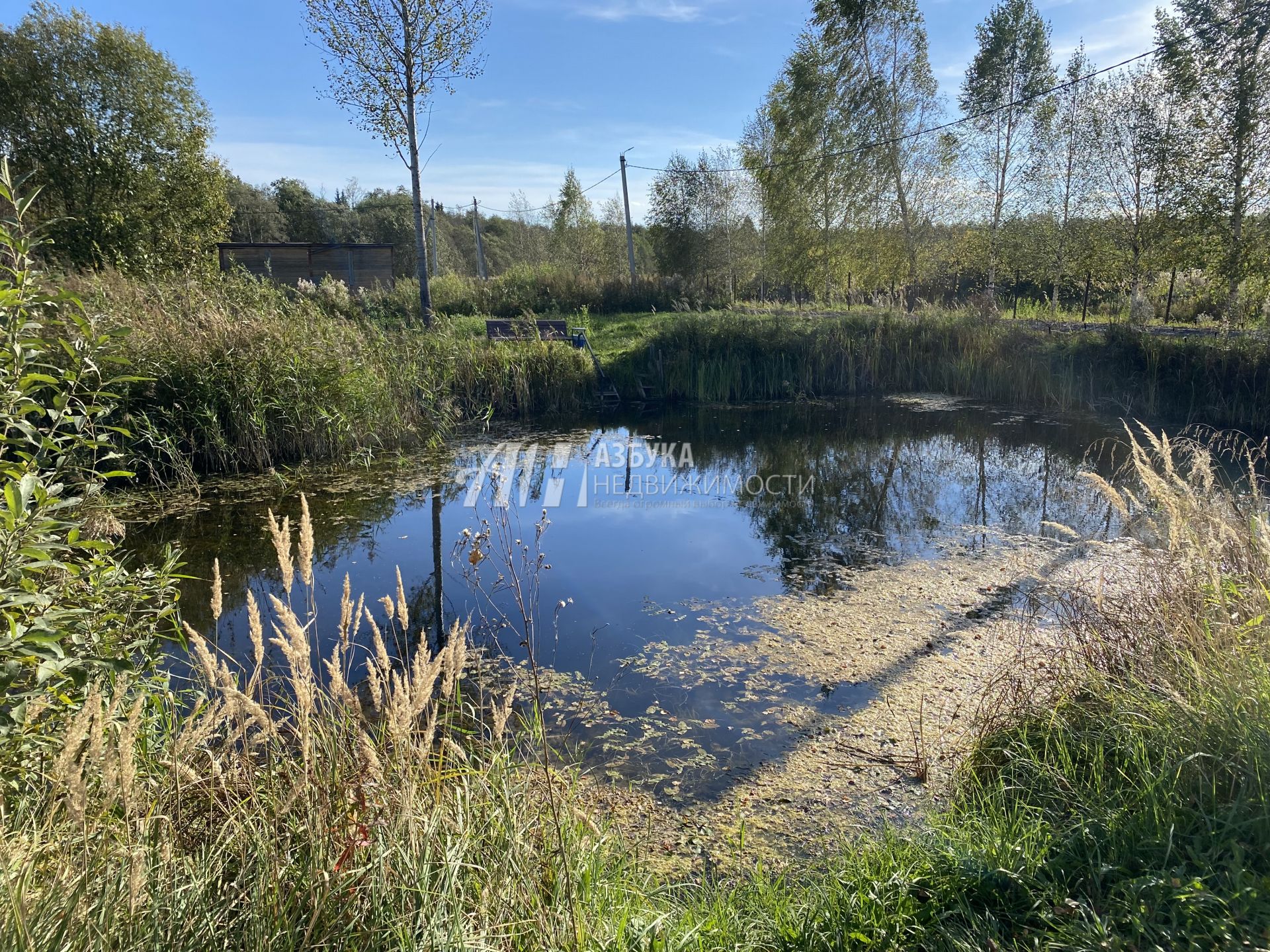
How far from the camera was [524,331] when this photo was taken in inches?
436

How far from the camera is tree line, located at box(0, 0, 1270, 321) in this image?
9734 millimetres

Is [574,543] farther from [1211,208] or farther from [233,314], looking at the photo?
[1211,208]

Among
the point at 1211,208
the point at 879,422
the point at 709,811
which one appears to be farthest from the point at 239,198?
the point at 709,811

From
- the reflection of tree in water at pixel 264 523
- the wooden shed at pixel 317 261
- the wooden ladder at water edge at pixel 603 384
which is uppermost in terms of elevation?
the wooden shed at pixel 317 261

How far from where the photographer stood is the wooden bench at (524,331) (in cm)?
1083

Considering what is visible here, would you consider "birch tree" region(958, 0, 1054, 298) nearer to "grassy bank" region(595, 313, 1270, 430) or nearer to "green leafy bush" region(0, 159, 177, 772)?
"grassy bank" region(595, 313, 1270, 430)

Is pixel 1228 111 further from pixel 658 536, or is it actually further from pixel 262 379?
pixel 262 379

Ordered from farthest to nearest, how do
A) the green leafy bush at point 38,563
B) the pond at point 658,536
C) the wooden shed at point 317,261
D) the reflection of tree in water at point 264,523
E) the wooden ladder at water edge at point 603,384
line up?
the wooden shed at point 317,261 → the wooden ladder at water edge at point 603,384 → the reflection of tree in water at point 264,523 → the pond at point 658,536 → the green leafy bush at point 38,563

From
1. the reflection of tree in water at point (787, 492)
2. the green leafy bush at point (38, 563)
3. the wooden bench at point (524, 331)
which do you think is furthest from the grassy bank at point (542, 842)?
the wooden bench at point (524, 331)

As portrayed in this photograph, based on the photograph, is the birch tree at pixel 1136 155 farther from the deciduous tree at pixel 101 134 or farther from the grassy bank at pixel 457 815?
the deciduous tree at pixel 101 134

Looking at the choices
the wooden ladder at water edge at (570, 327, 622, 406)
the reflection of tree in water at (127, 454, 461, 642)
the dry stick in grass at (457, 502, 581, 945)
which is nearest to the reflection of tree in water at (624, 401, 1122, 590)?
the wooden ladder at water edge at (570, 327, 622, 406)

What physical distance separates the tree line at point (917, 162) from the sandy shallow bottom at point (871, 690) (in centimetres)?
796

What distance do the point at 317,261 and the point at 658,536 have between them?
742 inches

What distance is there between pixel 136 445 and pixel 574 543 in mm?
4100
